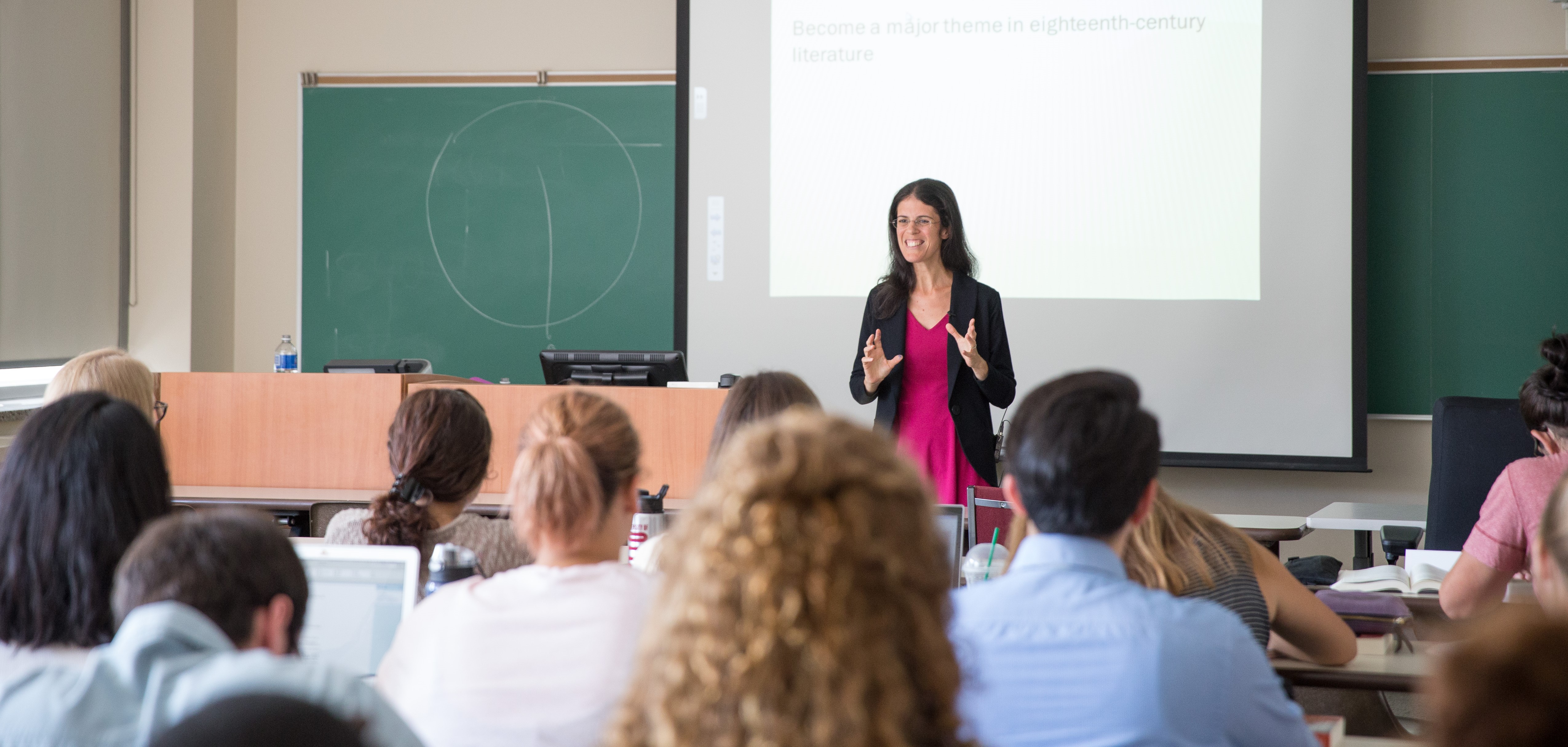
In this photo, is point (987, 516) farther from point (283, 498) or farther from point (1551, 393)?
point (283, 498)

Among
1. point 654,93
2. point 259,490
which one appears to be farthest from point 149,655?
point 654,93

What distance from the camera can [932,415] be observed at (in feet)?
10.4

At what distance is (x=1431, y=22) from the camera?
4238 mm

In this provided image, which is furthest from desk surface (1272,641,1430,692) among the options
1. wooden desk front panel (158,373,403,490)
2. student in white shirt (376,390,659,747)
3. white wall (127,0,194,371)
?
white wall (127,0,194,371)

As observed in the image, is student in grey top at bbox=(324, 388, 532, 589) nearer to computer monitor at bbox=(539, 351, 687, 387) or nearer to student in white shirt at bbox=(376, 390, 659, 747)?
student in white shirt at bbox=(376, 390, 659, 747)

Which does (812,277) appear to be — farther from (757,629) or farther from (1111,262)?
(757,629)

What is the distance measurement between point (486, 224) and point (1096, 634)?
428 cm

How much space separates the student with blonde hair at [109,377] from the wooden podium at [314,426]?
1.13 meters

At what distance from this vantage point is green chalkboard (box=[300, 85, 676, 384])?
485 cm

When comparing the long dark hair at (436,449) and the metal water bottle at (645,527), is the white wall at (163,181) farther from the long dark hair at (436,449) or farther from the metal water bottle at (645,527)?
the metal water bottle at (645,527)

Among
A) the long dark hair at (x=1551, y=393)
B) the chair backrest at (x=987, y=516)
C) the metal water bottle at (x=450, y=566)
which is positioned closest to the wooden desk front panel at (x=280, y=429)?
the chair backrest at (x=987, y=516)

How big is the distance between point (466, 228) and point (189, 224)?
3.68 ft

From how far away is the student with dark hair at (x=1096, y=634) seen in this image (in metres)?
1.03

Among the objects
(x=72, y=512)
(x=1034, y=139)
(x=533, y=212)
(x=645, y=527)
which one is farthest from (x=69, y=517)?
(x=533, y=212)
